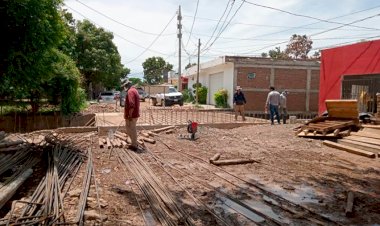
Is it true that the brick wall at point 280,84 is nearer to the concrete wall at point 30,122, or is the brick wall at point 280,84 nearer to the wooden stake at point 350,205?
the concrete wall at point 30,122

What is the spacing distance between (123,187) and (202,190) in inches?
54.1

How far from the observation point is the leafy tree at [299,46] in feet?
168

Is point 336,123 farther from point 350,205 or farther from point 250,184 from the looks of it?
point 350,205

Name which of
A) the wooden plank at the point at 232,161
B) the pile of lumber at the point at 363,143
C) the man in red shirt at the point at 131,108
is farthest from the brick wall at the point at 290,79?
the wooden plank at the point at 232,161

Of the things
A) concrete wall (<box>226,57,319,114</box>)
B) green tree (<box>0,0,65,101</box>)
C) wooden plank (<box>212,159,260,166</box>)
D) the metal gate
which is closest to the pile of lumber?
wooden plank (<box>212,159,260,166</box>)

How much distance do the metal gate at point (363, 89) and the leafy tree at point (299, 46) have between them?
35.6 meters

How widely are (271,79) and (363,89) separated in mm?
11436

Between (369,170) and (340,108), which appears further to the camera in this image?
(340,108)

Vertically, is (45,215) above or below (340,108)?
below

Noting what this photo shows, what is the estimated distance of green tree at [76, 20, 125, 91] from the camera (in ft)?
131

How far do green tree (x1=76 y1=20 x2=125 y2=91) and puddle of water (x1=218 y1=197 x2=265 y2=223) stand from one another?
35902 millimetres

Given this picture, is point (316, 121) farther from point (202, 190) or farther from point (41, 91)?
point (41, 91)

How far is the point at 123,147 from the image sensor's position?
33.6 feet

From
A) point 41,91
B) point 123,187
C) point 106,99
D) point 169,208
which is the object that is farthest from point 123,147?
point 106,99
